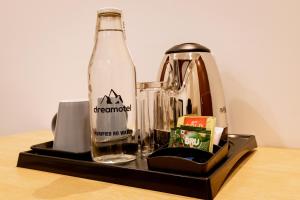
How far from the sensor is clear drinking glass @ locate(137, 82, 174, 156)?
0.62m

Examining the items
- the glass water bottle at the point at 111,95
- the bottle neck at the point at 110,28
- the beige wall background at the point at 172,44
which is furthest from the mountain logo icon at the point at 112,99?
the beige wall background at the point at 172,44

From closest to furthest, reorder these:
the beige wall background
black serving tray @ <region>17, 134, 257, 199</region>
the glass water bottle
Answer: black serving tray @ <region>17, 134, 257, 199</region> < the glass water bottle < the beige wall background

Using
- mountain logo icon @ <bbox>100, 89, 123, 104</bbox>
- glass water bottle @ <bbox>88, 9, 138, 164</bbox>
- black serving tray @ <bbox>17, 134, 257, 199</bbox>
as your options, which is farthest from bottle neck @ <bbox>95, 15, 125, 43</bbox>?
black serving tray @ <bbox>17, 134, 257, 199</bbox>

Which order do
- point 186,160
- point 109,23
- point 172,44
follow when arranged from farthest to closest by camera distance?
1. point 172,44
2. point 109,23
3. point 186,160

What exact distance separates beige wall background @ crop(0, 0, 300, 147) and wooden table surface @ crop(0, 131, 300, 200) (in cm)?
14

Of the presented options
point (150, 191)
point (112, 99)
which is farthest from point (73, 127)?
point (150, 191)

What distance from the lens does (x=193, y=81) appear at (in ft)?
2.09

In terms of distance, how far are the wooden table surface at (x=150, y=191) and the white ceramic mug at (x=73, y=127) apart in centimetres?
7

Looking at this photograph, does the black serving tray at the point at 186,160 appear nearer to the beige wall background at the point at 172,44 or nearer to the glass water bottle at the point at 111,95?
the glass water bottle at the point at 111,95

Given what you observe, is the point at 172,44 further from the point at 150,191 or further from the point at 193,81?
the point at 150,191

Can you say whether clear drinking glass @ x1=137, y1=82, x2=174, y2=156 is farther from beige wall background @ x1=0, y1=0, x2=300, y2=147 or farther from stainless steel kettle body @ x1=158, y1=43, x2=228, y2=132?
beige wall background @ x1=0, y1=0, x2=300, y2=147

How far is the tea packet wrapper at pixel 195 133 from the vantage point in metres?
0.50

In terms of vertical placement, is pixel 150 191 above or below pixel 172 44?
below

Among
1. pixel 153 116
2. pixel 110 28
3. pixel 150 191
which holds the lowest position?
pixel 150 191
